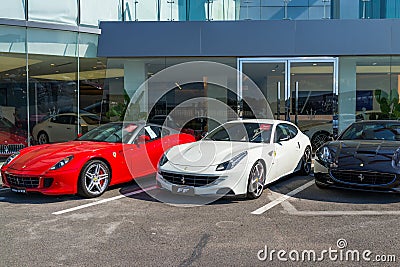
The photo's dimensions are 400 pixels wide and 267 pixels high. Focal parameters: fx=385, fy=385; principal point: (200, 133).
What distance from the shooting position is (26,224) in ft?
16.2

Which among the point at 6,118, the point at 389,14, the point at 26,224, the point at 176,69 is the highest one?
the point at 389,14

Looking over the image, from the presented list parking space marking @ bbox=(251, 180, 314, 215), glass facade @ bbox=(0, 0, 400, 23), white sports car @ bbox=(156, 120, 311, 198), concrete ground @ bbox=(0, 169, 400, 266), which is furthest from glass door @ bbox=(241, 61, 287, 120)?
concrete ground @ bbox=(0, 169, 400, 266)

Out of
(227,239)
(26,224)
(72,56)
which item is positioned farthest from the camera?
(72,56)

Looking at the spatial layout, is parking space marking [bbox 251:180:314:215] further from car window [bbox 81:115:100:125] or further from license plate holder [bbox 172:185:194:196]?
car window [bbox 81:115:100:125]

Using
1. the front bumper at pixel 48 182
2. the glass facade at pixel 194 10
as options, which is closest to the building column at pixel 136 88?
the glass facade at pixel 194 10

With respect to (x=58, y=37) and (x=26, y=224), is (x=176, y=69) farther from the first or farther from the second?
(x=26, y=224)

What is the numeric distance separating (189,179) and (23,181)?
8.56ft

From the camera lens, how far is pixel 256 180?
6109mm

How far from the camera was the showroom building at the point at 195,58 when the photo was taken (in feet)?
38.8

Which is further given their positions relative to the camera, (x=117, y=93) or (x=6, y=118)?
(x=117, y=93)

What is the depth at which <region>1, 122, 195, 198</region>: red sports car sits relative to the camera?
5945 millimetres

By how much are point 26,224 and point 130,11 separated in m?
10.3

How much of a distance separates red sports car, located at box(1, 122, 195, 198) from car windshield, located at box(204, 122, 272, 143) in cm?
129

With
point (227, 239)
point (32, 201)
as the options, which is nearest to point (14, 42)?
point (32, 201)
